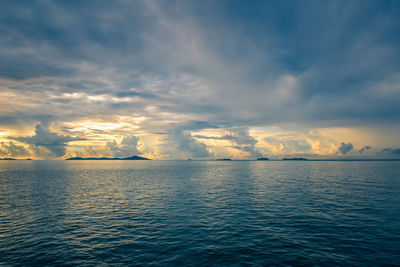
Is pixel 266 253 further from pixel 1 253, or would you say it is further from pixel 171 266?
pixel 1 253

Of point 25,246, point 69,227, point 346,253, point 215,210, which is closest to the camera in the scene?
point 346,253

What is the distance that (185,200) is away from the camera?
52.8 m

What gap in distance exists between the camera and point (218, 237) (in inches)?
1125

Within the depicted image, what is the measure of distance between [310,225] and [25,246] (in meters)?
40.9

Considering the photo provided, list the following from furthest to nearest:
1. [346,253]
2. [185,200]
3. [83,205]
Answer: [185,200] < [83,205] < [346,253]

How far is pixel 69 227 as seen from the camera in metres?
33.0

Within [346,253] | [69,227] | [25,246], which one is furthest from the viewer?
[69,227]

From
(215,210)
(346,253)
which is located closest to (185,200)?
(215,210)

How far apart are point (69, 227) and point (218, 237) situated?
950 inches

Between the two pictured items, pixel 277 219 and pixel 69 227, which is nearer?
pixel 69 227

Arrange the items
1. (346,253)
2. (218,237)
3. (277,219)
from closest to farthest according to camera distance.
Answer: (346,253)
(218,237)
(277,219)

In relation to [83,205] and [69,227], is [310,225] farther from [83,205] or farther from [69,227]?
[83,205]

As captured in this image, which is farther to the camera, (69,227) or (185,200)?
(185,200)

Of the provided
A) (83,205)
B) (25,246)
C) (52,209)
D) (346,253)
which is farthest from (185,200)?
(346,253)
